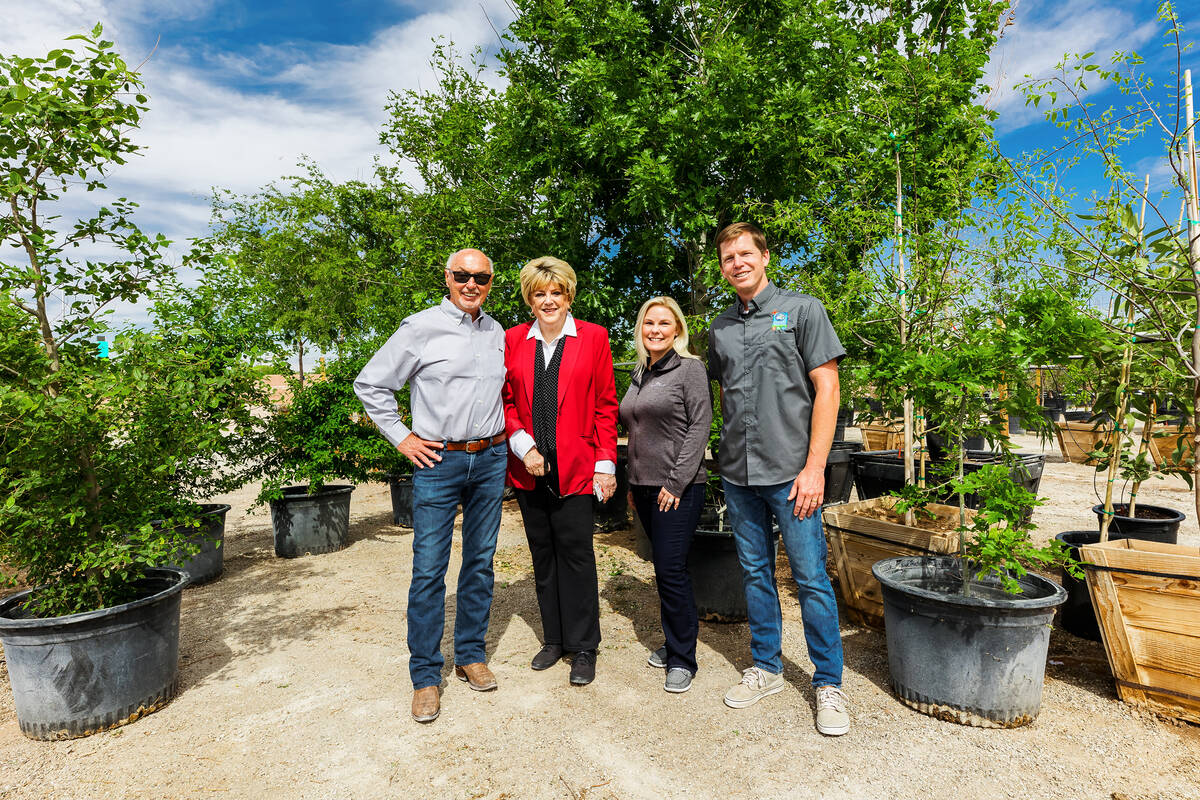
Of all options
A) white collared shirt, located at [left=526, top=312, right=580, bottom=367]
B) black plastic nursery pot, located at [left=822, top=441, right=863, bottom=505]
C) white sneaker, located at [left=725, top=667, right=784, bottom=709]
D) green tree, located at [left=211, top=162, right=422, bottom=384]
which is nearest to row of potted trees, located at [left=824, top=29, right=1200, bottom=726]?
white sneaker, located at [left=725, top=667, right=784, bottom=709]

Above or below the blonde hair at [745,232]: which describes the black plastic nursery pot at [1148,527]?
below

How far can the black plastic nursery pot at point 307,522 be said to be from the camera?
6207 millimetres

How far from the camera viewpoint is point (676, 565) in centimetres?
323

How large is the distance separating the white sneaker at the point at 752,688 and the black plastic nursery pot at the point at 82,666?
2.86 metres

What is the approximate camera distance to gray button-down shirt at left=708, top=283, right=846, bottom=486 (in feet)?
9.27

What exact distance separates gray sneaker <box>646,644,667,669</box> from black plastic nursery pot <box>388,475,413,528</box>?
4.38 meters

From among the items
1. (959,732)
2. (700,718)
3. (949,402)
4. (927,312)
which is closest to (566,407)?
(700,718)

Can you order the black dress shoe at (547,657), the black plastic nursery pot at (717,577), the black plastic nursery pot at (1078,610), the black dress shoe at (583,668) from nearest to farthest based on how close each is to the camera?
the black dress shoe at (583,668) < the black dress shoe at (547,657) < the black plastic nursery pot at (1078,610) < the black plastic nursery pot at (717,577)

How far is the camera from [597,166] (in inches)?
233

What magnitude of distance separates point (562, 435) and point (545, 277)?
2.68ft

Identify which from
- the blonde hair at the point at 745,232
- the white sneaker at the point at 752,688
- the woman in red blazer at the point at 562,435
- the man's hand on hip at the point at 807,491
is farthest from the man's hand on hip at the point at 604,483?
the blonde hair at the point at 745,232

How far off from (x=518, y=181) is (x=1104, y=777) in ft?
19.3

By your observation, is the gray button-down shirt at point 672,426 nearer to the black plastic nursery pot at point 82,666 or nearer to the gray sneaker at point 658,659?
the gray sneaker at point 658,659

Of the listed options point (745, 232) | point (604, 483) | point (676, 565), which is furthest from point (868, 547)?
point (745, 232)
